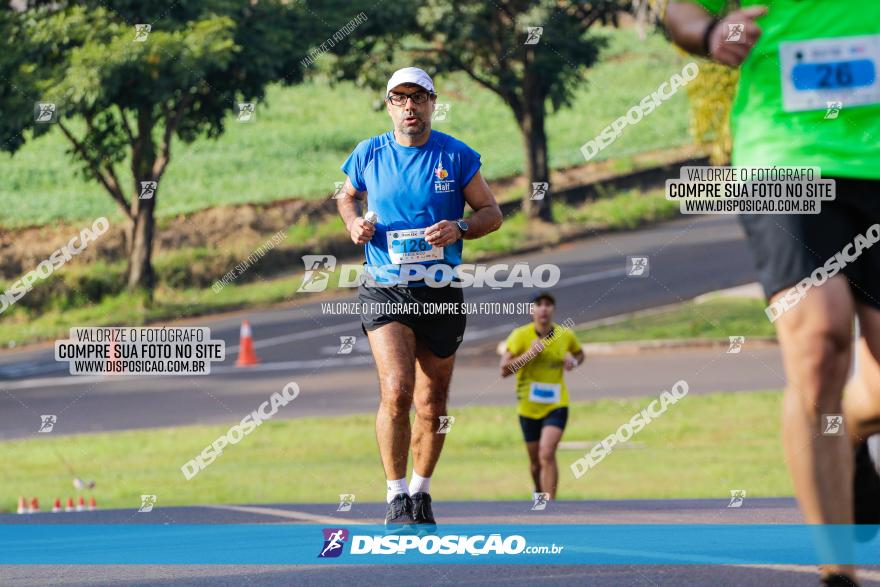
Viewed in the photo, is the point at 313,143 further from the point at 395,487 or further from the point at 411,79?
the point at 395,487

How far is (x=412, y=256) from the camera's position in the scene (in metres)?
7.36

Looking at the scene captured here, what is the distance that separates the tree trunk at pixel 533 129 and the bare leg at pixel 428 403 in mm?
26843

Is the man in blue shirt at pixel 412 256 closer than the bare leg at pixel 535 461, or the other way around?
the man in blue shirt at pixel 412 256

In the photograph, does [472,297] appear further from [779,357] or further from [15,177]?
[15,177]

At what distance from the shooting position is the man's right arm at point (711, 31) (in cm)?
424

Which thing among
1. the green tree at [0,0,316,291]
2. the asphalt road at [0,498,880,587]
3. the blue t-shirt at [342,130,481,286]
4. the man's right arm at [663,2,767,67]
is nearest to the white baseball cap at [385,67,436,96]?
the blue t-shirt at [342,130,481,286]

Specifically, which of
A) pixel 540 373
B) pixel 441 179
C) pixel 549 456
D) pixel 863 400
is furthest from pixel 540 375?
pixel 863 400

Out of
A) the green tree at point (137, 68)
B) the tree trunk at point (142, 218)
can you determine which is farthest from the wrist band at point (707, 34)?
the tree trunk at point (142, 218)

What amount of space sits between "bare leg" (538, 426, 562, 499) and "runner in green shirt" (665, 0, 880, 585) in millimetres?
8769

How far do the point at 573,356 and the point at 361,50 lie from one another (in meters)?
20.8

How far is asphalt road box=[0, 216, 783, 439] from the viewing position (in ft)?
71.3

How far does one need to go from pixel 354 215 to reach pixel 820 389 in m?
3.73

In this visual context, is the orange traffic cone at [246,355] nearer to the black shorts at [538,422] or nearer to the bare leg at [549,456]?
the black shorts at [538,422]

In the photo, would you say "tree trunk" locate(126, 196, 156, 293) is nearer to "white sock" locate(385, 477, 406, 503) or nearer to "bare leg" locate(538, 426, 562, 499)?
"bare leg" locate(538, 426, 562, 499)
